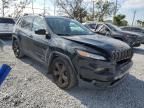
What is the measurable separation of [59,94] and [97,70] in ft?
3.49

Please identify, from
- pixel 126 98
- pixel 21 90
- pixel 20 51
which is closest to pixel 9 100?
pixel 21 90

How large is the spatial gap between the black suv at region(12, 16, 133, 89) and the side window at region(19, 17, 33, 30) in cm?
28

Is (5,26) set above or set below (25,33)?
above

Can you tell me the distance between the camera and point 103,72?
3809 mm

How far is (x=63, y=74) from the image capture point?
4457mm

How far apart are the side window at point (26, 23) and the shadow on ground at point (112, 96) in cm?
265

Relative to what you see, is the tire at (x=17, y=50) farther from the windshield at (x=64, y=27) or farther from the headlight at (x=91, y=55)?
the headlight at (x=91, y=55)

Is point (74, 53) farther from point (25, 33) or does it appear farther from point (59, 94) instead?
point (25, 33)

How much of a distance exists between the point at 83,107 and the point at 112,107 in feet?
1.87

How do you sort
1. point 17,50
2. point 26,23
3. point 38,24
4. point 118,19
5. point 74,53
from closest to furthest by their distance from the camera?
1. point 74,53
2. point 38,24
3. point 26,23
4. point 17,50
5. point 118,19

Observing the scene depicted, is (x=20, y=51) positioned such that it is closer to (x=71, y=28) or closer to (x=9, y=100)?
(x=71, y=28)

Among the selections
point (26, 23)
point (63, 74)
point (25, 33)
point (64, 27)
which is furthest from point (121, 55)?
point (26, 23)

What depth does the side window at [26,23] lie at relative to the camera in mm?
6093

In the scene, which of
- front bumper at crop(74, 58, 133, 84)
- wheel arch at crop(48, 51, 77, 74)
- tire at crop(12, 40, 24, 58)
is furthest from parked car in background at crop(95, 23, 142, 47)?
front bumper at crop(74, 58, 133, 84)
